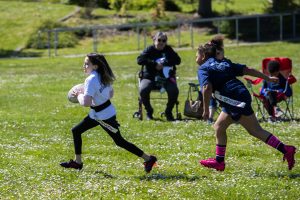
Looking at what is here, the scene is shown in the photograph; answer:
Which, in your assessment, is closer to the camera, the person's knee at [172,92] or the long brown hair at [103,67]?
the long brown hair at [103,67]

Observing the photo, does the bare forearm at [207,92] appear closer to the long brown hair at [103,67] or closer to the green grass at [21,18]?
the long brown hair at [103,67]

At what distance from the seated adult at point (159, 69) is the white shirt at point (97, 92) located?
208 inches

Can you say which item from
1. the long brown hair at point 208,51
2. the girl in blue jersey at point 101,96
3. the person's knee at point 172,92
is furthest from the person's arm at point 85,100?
the person's knee at point 172,92

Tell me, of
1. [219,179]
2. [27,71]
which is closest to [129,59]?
[27,71]

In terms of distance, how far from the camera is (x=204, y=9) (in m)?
44.8

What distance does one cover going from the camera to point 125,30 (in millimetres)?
43281

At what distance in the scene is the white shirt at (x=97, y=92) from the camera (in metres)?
9.59

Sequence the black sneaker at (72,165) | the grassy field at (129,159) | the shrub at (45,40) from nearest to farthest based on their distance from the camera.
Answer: the grassy field at (129,159), the black sneaker at (72,165), the shrub at (45,40)

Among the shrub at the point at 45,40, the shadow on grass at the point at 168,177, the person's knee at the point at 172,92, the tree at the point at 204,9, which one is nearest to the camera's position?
the shadow on grass at the point at 168,177

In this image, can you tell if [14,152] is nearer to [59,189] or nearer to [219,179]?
[59,189]

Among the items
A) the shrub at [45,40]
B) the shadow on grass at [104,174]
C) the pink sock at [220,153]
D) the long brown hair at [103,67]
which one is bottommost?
the shrub at [45,40]

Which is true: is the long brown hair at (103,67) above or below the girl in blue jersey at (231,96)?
above

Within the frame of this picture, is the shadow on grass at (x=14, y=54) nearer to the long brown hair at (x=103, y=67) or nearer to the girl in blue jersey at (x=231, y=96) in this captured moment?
the long brown hair at (x=103, y=67)

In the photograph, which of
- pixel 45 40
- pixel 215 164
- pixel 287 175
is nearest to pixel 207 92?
pixel 215 164
